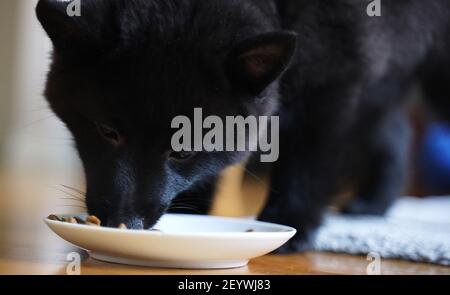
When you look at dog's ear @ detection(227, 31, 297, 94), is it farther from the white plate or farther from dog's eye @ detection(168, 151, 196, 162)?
the white plate

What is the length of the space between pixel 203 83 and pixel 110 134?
0.18 m

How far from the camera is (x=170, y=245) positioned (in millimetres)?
1092

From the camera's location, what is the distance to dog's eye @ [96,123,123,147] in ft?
3.96

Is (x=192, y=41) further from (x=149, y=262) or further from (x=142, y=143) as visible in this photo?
(x=149, y=262)

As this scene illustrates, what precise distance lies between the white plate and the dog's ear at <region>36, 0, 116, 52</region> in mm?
323

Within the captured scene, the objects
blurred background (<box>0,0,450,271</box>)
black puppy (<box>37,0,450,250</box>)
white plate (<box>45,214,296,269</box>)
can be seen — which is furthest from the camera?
blurred background (<box>0,0,450,271</box>)

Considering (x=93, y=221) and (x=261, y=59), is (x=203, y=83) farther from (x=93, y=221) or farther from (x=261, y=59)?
(x=93, y=221)

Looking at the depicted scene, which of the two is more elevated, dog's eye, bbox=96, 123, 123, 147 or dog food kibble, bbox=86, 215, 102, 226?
dog's eye, bbox=96, 123, 123, 147

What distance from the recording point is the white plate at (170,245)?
108cm

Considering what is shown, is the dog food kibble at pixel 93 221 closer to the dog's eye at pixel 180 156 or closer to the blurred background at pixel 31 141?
the dog's eye at pixel 180 156

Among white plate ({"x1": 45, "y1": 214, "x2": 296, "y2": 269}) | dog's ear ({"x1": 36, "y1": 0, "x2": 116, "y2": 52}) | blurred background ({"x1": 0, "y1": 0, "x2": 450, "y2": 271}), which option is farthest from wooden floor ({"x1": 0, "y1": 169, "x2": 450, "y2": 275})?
blurred background ({"x1": 0, "y1": 0, "x2": 450, "y2": 271})

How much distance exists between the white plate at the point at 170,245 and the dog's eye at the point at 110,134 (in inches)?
6.7

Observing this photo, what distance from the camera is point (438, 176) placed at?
11.8ft
